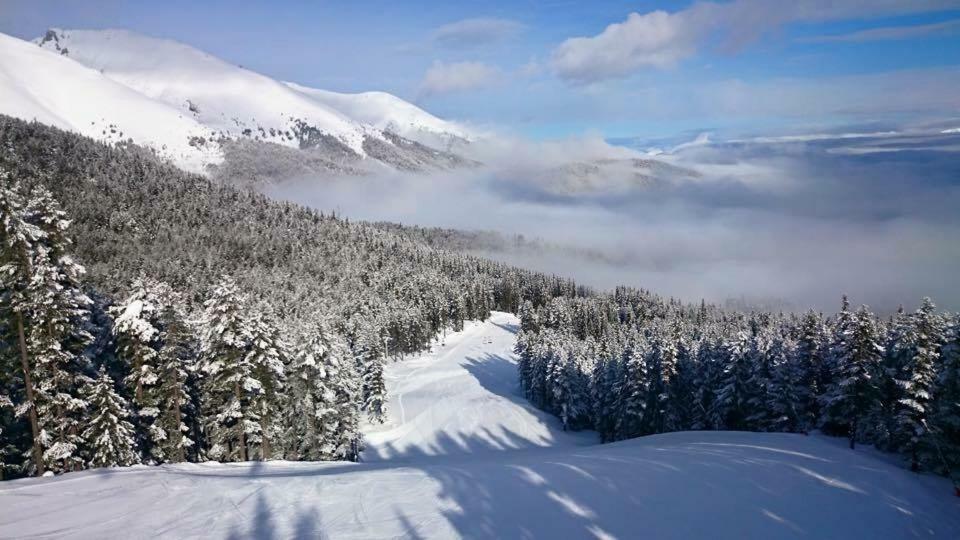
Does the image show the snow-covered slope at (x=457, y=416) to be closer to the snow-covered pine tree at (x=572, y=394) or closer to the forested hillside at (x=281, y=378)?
the snow-covered pine tree at (x=572, y=394)

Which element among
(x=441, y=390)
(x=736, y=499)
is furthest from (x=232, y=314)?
(x=441, y=390)

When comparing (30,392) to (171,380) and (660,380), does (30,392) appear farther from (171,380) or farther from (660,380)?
(660,380)

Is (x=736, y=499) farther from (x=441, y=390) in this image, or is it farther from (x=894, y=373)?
(x=441, y=390)

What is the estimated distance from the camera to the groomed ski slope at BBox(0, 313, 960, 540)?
16.0 metres

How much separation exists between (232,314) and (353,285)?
131m

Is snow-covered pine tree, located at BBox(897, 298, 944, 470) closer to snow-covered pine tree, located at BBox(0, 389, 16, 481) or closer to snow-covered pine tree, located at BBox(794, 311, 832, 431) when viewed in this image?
snow-covered pine tree, located at BBox(794, 311, 832, 431)

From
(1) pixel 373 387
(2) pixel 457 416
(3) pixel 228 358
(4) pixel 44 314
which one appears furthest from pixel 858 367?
(1) pixel 373 387

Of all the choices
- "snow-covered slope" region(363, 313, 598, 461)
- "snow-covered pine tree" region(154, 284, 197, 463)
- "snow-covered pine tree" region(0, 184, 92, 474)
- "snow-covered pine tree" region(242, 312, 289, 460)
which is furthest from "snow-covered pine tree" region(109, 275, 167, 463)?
"snow-covered slope" region(363, 313, 598, 461)

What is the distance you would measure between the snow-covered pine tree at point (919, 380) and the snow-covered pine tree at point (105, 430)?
1680 inches

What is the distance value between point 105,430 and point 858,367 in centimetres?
4461

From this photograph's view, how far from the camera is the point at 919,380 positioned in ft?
103

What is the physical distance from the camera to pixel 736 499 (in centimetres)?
2173

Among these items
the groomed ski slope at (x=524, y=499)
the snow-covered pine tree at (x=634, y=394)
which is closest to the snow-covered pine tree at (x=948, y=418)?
the groomed ski slope at (x=524, y=499)

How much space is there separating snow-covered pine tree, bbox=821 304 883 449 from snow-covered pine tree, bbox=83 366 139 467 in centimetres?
4340
